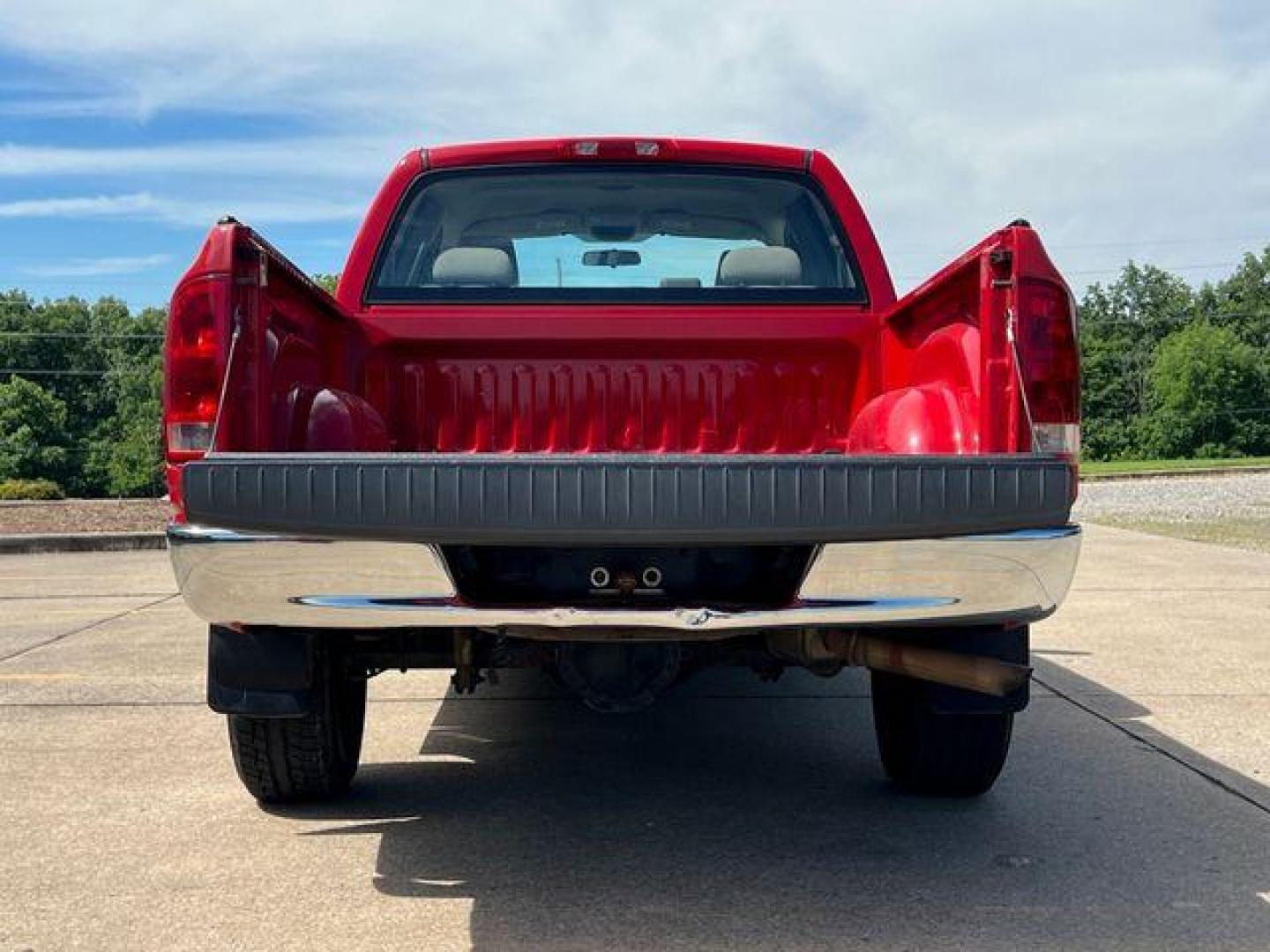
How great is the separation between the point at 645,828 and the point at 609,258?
79.6 inches

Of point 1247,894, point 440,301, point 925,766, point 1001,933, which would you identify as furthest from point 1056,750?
point 440,301

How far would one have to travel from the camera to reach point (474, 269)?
4.54 metres

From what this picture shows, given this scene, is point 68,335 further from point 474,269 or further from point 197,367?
point 197,367

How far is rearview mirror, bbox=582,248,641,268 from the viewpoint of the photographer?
4.97m

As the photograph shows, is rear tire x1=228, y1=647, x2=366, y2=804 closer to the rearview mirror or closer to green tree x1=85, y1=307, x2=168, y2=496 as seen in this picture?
the rearview mirror

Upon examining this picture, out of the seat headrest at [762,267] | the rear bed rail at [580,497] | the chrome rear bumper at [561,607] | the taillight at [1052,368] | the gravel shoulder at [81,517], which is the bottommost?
the gravel shoulder at [81,517]

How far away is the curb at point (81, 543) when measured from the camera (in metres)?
15.8

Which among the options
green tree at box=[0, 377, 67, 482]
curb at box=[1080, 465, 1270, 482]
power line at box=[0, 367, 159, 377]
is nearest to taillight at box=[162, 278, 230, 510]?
curb at box=[1080, 465, 1270, 482]

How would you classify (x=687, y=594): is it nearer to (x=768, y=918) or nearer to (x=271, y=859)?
(x=768, y=918)

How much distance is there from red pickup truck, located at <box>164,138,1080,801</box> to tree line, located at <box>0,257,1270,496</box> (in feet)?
268

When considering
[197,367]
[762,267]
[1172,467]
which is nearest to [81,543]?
[762,267]

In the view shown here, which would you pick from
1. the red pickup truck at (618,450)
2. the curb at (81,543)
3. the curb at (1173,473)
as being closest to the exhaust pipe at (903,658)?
the red pickup truck at (618,450)

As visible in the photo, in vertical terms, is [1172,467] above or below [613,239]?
below

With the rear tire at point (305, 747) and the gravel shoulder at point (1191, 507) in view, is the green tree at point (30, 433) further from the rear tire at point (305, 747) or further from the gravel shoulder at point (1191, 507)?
the rear tire at point (305, 747)
